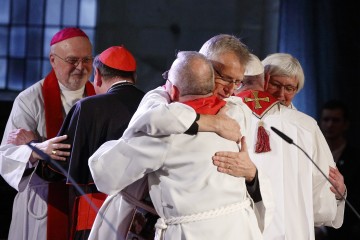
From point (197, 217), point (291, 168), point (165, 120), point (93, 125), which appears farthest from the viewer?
point (291, 168)

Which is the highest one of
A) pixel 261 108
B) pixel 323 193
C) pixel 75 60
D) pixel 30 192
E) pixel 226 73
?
pixel 226 73

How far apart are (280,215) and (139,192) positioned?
1140mm

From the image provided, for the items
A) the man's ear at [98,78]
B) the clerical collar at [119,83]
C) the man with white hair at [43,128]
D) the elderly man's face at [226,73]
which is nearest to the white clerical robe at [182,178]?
the elderly man's face at [226,73]

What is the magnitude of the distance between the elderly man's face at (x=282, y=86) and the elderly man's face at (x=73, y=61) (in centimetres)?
121

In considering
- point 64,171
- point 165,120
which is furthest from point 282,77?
point 64,171

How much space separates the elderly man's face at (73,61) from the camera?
255 inches

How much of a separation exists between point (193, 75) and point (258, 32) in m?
4.33

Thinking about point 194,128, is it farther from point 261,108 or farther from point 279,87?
point 279,87

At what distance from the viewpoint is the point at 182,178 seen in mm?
4605

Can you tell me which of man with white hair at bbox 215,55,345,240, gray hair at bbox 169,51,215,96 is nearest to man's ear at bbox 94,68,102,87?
man with white hair at bbox 215,55,345,240

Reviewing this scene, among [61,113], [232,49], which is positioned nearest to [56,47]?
[61,113]

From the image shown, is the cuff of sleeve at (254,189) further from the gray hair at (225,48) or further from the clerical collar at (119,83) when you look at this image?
the clerical collar at (119,83)

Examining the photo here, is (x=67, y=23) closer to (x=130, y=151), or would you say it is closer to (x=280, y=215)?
(x=280, y=215)

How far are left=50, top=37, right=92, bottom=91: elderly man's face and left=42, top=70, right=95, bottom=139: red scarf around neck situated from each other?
74 mm
